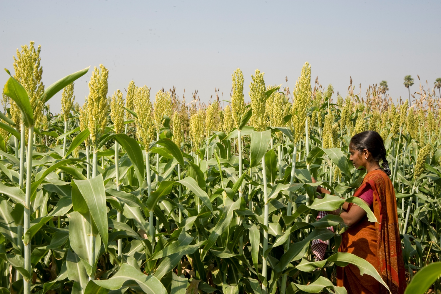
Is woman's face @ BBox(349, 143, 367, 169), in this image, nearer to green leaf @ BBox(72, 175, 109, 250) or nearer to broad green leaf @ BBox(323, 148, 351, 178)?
broad green leaf @ BBox(323, 148, 351, 178)

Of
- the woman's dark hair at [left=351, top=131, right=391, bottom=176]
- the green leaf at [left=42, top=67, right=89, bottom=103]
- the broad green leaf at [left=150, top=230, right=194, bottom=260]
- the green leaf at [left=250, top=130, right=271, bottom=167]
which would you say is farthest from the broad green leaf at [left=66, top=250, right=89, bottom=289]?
the woman's dark hair at [left=351, top=131, right=391, bottom=176]

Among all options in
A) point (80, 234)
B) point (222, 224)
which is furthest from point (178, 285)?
point (80, 234)

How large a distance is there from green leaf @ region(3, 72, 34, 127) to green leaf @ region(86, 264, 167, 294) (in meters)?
0.91

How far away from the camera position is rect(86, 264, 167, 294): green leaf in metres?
1.77

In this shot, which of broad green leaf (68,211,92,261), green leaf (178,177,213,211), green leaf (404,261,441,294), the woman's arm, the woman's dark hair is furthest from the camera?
the woman's dark hair

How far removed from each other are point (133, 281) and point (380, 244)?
213 centimetres

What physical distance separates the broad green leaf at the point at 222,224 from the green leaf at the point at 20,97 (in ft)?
4.29

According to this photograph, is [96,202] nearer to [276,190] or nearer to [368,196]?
[276,190]

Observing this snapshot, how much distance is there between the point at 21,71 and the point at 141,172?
86 cm

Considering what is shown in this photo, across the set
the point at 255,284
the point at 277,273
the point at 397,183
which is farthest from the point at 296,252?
the point at 397,183

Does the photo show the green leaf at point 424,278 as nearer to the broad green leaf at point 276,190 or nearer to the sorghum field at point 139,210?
the sorghum field at point 139,210

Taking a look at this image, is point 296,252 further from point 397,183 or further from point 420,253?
point 397,183

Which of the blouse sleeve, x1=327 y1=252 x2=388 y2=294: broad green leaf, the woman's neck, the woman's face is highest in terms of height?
the woman's face

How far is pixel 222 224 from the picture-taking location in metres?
2.39
